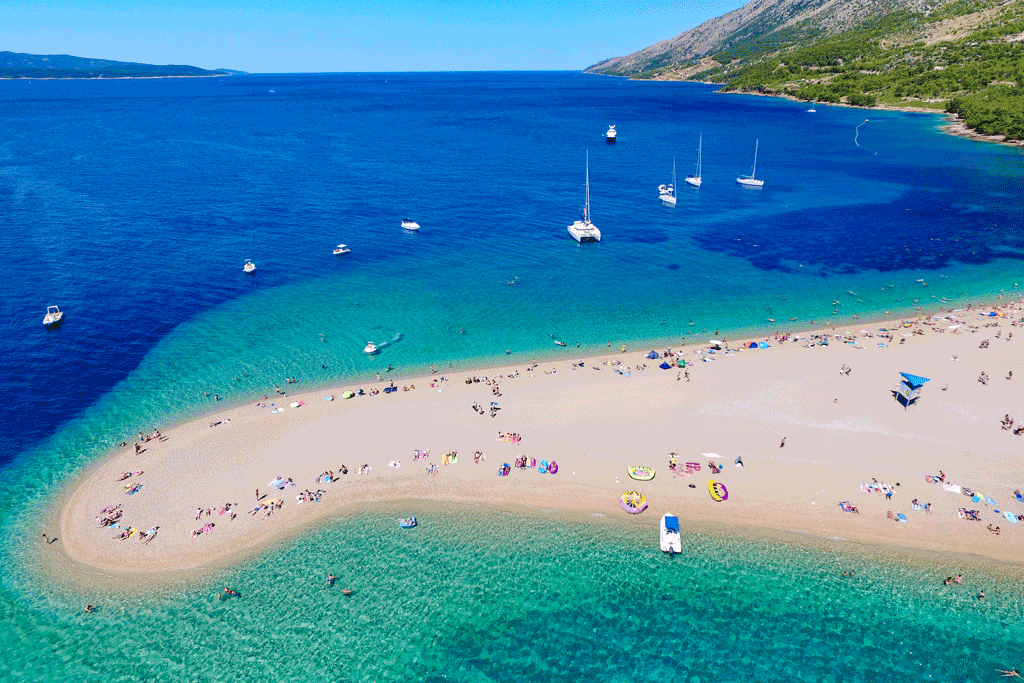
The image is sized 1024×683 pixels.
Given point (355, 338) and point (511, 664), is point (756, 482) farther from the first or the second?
point (355, 338)

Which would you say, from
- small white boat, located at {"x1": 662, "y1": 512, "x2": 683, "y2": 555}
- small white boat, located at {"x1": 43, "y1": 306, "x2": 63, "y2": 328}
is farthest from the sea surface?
small white boat, located at {"x1": 43, "y1": 306, "x2": 63, "y2": 328}

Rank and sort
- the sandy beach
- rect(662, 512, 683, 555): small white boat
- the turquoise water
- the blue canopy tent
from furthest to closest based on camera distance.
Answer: the blue canopy tent, the sandy beach, rect(662, 512, 683, 555): small white boat, the turquoise water

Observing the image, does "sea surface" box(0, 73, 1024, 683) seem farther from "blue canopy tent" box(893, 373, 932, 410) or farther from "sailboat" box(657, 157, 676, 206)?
"blue canopy tent" box(893, 373, 932, 410)

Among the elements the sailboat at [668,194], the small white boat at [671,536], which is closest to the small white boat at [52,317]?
the small white boat at [671,536]

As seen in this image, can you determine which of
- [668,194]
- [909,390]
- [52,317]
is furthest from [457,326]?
[668,194]

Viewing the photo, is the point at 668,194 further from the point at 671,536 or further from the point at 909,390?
the point at 671,536

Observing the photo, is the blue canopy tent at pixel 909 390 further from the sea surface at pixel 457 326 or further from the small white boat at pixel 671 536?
the small white boat at pixel 671 536

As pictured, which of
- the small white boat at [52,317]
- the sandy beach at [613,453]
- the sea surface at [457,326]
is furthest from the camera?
→ the small white boat at [52,317]
